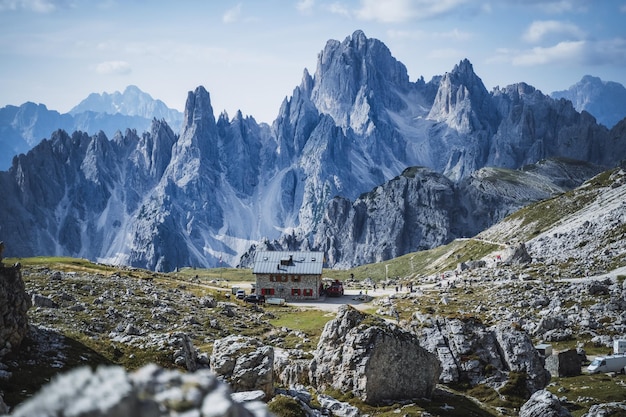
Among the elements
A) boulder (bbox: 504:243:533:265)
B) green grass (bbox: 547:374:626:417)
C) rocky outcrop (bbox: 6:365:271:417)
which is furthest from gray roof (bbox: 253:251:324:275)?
rocky outcrop (bbox: 6:365:271:417)

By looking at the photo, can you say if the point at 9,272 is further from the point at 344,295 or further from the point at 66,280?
the point at 344,295

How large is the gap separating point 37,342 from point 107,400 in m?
30.9

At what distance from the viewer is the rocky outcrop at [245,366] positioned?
31.5 metres

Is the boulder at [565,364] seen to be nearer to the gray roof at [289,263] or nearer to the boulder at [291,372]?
the boulder at [291,372]

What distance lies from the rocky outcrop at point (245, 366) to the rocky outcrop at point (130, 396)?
25.8 metres

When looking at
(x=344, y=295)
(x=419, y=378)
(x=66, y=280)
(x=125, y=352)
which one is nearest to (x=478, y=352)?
(x=419, y=378)

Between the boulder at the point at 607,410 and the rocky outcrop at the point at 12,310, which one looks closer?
the rocky outcrop at the point at 12,310

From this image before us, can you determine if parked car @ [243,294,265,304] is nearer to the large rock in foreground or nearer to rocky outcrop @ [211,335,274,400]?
the large rock in foreground

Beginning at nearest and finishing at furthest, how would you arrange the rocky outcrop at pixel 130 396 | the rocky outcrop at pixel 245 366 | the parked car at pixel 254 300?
the rocky outcrop at pixel 130 396 < the rocky outcrop at pixel 245 366 < the parked car at pixel 254 300

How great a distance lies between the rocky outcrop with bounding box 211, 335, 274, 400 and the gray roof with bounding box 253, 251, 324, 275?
76879 mm

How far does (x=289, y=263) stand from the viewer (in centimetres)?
11419

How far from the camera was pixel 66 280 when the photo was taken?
75812mm

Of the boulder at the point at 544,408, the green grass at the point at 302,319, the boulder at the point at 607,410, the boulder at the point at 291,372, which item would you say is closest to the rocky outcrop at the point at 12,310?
the boulder at the point at 291,372

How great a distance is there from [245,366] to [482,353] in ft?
77.0
